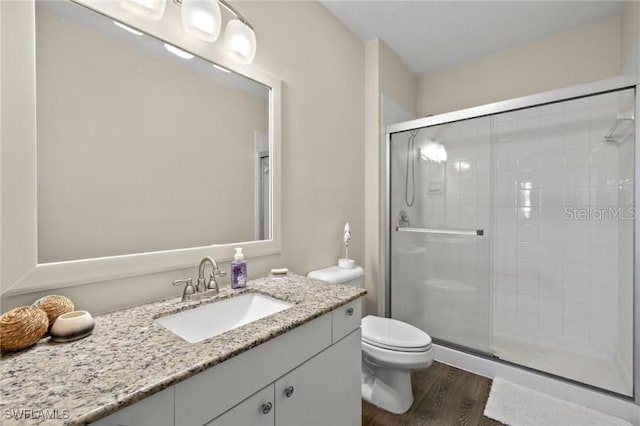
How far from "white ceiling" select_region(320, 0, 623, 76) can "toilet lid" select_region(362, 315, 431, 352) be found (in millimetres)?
2149

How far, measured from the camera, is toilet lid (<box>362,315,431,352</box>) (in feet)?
4.98

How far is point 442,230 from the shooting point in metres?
2.30

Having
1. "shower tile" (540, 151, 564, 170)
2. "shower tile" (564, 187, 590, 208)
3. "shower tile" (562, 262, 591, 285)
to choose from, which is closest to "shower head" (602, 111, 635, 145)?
"shower tile" (540, 151, 564, 170)

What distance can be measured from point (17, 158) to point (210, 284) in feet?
2.32

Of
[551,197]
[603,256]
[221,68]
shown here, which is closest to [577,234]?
[603,256]

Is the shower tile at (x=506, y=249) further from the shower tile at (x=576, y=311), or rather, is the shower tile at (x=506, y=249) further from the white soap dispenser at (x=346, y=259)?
the white soap dispenser at (x=346, y=259)

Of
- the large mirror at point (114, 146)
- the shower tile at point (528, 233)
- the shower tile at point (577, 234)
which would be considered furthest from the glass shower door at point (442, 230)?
the large mirror at point (114, 146)

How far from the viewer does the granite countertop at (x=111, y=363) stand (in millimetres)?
510

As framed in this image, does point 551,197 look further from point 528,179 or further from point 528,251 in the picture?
point 528,251

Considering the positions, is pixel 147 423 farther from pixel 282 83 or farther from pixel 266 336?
pixel 282 83

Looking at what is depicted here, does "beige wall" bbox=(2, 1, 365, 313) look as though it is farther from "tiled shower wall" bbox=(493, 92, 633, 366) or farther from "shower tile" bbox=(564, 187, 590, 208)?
"shower tile" bbox=(564, 187, 590, 208)

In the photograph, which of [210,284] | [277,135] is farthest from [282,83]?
[210,284]

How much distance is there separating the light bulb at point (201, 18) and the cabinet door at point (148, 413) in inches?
48.3

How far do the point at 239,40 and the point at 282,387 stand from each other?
1.40m
